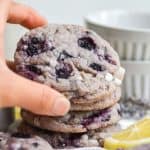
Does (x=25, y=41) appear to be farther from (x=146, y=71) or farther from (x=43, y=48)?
(x=146, y=71)

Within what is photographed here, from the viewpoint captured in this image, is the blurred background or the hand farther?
the blurred background

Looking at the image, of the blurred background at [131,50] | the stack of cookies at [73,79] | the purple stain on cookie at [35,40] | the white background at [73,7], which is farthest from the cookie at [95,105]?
the white background at [73,7]

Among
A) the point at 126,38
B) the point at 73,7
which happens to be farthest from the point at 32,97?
the point at 73,7

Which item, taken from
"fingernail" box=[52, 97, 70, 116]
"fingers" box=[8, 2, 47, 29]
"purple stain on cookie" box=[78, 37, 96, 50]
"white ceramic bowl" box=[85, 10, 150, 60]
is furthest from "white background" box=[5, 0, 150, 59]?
"fingernail" box=[52, 97, 70, 116]

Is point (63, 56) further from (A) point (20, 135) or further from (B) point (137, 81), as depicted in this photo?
(B) point (137, 81)

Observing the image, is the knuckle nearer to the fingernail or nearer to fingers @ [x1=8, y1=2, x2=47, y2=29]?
the fingernail

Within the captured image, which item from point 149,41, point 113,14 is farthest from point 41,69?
point 113,14
